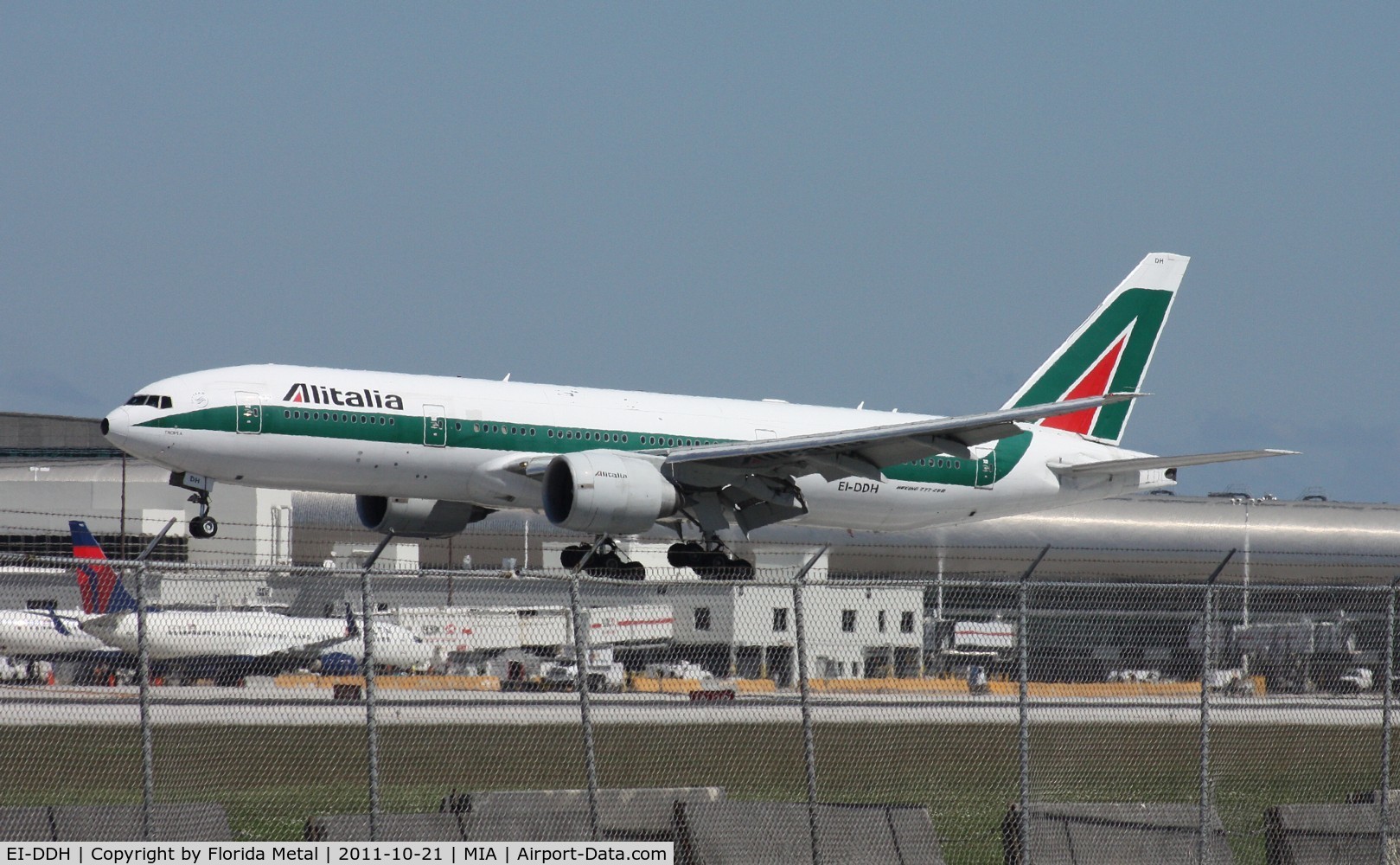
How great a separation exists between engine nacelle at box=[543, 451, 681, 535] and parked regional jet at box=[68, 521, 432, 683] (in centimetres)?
650

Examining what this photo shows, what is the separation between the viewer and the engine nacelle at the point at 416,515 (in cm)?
3216

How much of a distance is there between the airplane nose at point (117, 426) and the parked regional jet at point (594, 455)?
0.03 meters

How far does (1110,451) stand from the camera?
36.8m

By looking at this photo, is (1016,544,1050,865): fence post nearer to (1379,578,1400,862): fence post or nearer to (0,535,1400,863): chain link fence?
(0,535,1400,863): chain link fence

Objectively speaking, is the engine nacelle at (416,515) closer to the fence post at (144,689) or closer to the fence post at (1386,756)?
the fence post at (1386,756)

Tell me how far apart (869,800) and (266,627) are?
852 centimetres

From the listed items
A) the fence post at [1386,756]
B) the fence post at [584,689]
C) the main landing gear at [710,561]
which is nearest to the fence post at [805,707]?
the fence post at [584,689]

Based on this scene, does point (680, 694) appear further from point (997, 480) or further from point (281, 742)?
point (997, 480)

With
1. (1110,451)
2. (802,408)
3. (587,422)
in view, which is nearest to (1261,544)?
(1110,451)

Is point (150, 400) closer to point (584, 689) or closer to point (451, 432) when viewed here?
point (451, 432)

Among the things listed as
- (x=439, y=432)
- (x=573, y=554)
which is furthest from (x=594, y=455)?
(x=573, y=554)

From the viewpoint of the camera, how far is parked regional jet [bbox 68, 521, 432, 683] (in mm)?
12688

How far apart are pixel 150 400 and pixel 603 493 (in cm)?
754
